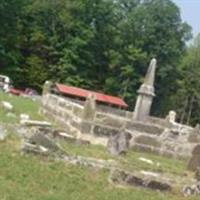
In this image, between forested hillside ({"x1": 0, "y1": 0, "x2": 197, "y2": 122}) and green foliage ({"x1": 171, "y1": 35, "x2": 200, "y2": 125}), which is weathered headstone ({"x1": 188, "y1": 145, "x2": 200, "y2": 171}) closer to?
forested hillside ({"x1": 0, "y1": 0, "x2": 197, "y2": 122})

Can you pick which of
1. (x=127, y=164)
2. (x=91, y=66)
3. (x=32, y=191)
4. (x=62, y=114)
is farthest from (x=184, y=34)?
(x=32, y=191)

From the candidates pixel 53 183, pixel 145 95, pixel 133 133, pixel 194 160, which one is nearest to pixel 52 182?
pixel 53 183

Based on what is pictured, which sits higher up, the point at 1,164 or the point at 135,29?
the point at 135,29

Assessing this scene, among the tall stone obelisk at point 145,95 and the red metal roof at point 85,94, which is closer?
the tall stone obelisk at point 145,95

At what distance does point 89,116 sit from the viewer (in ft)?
75.3

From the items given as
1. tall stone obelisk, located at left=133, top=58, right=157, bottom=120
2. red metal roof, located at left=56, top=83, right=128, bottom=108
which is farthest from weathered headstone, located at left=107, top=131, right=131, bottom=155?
red metal roof, located at left=56, top=83, right=128, bottom=108

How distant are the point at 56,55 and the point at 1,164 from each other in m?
58.1

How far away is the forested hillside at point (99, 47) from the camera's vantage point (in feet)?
225

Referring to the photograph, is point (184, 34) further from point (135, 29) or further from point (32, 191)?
point (32, 191)

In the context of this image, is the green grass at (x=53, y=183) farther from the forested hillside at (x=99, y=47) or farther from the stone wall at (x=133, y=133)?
the forested hillside at (x=99, y=47)

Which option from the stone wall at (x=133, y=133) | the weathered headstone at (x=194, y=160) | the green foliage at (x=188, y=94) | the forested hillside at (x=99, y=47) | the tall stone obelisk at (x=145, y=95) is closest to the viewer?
the weathered headstone at (x=194, y=160)

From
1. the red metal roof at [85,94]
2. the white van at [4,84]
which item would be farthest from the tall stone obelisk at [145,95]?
the red metal roof at [85,94]

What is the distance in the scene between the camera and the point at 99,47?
75.2 m

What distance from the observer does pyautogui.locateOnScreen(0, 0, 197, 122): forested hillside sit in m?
68.5
